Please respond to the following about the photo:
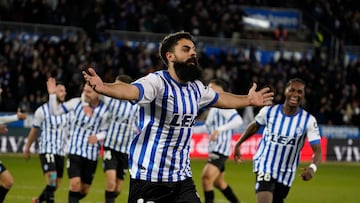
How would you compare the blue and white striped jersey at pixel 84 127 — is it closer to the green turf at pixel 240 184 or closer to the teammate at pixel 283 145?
the green turf at pixel 240 184

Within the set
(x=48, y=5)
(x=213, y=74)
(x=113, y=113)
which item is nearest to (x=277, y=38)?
(x=213, y=74)

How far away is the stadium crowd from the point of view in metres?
26.2

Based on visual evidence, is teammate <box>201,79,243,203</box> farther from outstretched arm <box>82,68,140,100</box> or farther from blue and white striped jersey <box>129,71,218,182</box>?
outstretched arm <box>82,68,140,100</box>

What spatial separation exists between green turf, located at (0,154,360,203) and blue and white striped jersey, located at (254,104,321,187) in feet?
17.8

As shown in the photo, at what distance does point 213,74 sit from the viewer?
29641 millimetres

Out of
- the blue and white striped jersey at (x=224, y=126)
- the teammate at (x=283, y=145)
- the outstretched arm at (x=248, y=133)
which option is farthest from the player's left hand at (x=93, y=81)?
the blue and white striped jersey at (x=224, y=126)

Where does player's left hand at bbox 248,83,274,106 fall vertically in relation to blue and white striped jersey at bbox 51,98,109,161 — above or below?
above

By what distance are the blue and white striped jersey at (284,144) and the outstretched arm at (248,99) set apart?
8.08 feet

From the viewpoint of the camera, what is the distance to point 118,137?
13.9 m

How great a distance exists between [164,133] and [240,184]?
1260cm

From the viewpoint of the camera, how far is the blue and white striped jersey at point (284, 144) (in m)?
10.7

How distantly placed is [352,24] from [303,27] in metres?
2.28

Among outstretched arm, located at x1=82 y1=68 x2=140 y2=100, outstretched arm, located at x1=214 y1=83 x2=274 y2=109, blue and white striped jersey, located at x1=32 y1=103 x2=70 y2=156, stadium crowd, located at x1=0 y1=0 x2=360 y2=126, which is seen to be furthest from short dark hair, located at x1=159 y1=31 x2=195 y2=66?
stadium crowd, located at x1=0 y1=0 x2=360 y2=126

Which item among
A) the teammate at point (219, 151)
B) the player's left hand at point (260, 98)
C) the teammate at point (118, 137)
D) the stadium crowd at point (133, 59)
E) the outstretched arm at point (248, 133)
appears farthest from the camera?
the stadium crowd at point (133, 59)
